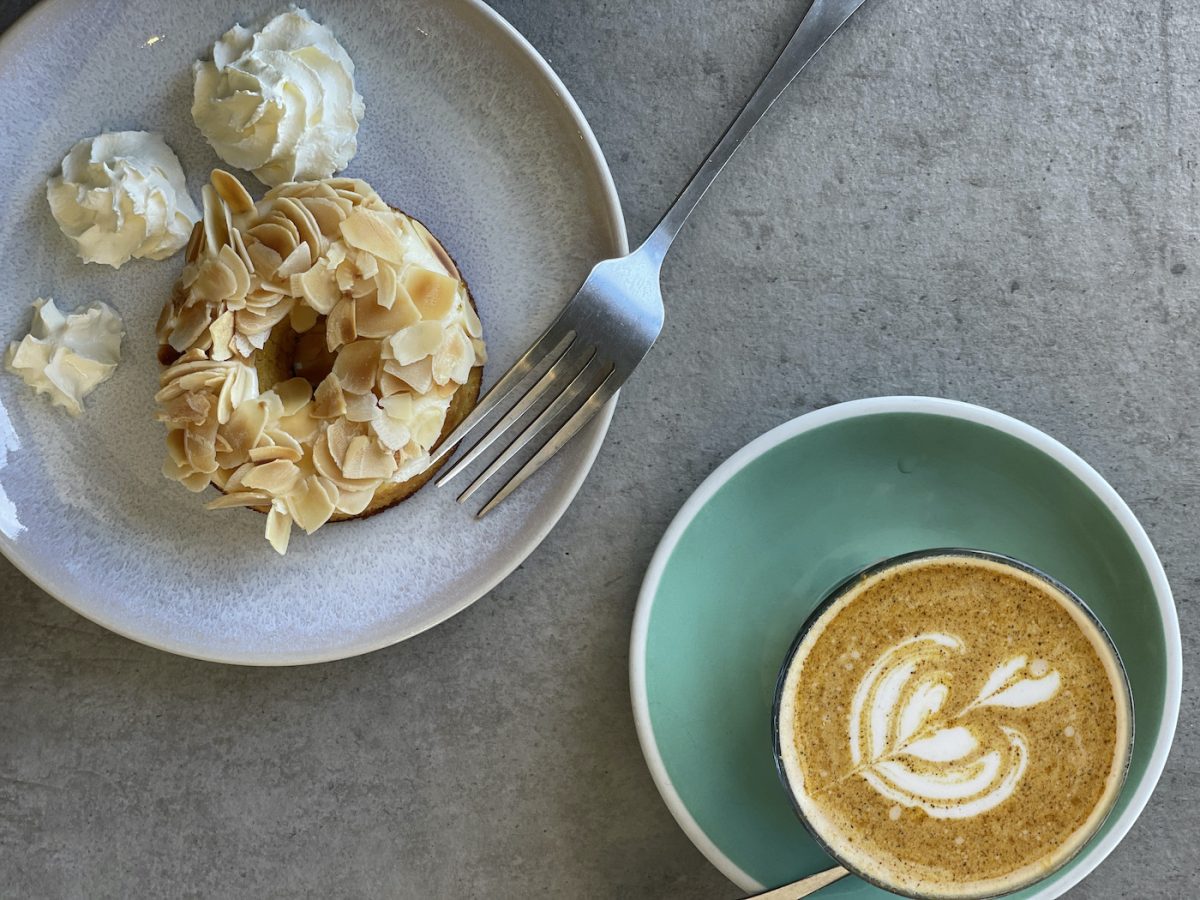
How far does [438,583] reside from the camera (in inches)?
43.3

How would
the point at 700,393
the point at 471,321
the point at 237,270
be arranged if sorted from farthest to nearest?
the point at 700,393, the point at 471,321, the point at 237,270

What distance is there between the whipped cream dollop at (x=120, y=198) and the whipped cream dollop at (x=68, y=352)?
0.06 meters

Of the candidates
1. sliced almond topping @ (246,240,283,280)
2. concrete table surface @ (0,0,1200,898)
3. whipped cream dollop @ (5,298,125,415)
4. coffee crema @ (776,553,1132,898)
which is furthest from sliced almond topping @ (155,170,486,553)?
coffee crema @ (776,553,1132,898)

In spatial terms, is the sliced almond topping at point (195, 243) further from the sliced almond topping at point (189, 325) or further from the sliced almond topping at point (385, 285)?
the sliced almond topping at point (385, 285)

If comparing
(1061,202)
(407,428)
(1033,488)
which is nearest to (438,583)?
(407,428)

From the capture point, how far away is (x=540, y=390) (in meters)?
1.06

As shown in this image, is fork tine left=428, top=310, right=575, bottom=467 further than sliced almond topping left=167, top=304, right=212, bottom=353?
Yes

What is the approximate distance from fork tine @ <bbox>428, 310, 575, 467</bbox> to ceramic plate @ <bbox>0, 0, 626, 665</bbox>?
0.17 feet

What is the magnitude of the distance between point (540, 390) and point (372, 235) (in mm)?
238

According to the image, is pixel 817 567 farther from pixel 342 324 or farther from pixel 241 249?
pixel 241 249

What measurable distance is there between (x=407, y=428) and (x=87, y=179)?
0.43 metres

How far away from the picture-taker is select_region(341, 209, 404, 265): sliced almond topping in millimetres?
947

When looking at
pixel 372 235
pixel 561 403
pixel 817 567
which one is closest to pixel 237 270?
pixel 372 235

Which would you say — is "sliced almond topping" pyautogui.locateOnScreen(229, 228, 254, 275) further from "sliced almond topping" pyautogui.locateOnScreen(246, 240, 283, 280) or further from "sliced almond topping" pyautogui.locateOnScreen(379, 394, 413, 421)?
"sliced almond topping" pyautogui.locateOnScreen(379, 394, 413, 421)
